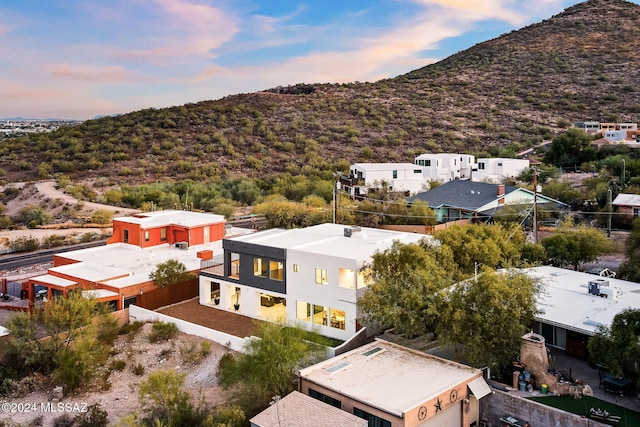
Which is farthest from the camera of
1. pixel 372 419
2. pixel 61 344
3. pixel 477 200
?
pixel 477 200

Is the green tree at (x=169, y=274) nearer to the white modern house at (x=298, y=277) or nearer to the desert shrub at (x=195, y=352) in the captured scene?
the white modern house at (x=298, y=277)

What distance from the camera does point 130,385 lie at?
2086cm

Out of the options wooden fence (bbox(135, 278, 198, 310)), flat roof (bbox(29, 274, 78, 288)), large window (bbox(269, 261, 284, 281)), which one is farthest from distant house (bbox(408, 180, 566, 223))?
flat roof (bbox(29, 274, 78, 288))

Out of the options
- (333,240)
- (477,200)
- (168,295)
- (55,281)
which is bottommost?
(168,295)

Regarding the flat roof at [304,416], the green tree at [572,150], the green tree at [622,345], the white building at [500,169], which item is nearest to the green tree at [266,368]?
the flat roof at [304,416]

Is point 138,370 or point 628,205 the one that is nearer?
point 138,370

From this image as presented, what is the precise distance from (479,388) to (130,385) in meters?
12.4

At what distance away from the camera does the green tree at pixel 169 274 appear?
93.6ft

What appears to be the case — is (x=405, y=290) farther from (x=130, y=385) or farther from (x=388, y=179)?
(x=388, y=179)

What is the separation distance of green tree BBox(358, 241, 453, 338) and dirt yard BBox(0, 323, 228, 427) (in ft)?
20.8

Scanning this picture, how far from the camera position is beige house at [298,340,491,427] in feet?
50.9

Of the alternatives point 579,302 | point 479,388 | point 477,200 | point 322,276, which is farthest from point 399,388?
point 477,200

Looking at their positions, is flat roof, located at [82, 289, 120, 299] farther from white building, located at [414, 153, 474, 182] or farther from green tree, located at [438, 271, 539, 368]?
white building, located at [414, 153, 474, 182]

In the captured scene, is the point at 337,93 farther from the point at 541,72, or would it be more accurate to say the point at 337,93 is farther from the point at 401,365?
the point at 401,365
